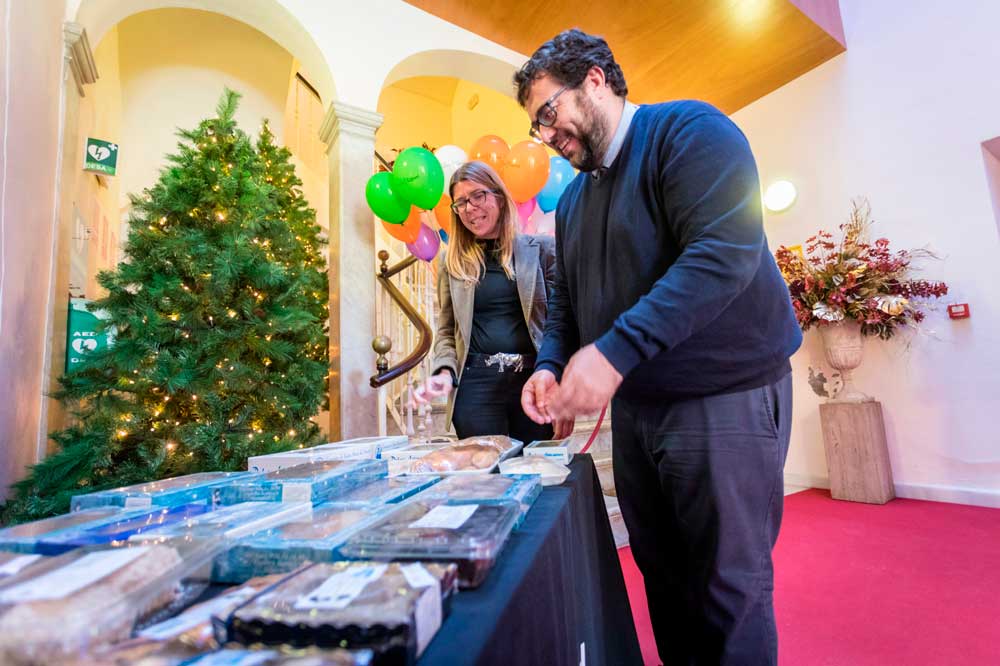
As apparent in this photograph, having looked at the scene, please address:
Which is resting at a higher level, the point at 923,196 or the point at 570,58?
the point at 923,196

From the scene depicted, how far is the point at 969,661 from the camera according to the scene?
51.8 inches

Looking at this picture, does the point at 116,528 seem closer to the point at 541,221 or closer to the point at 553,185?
the point at 553,185

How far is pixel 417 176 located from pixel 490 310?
48.9 inches

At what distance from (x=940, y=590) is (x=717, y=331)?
181cm

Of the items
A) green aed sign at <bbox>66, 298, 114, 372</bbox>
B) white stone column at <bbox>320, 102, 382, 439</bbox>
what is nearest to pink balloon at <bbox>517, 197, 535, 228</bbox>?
white stone column at <bbox>320, 102, 382, 439</bbox>

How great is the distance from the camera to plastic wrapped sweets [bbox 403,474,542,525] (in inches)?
22.0

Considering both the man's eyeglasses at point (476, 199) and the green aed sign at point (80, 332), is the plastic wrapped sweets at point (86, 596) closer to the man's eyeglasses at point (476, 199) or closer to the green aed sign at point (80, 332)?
the man's eyeglasses at point (476, 199)

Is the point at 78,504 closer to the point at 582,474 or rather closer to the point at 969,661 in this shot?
the point at 582,474

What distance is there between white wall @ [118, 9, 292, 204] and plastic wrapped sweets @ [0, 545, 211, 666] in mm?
5175

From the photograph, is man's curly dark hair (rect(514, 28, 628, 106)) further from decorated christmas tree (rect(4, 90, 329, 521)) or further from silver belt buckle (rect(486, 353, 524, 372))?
decorated christmas tree (rect(4, 90, 329, 521))

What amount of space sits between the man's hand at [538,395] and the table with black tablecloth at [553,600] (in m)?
0.13

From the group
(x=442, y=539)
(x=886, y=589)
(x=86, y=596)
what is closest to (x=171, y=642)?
(x=86, y=596)

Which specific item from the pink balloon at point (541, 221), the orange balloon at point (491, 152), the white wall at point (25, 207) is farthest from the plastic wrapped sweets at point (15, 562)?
the pink balloon at point (541, 221)

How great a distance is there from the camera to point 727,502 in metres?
0.81
